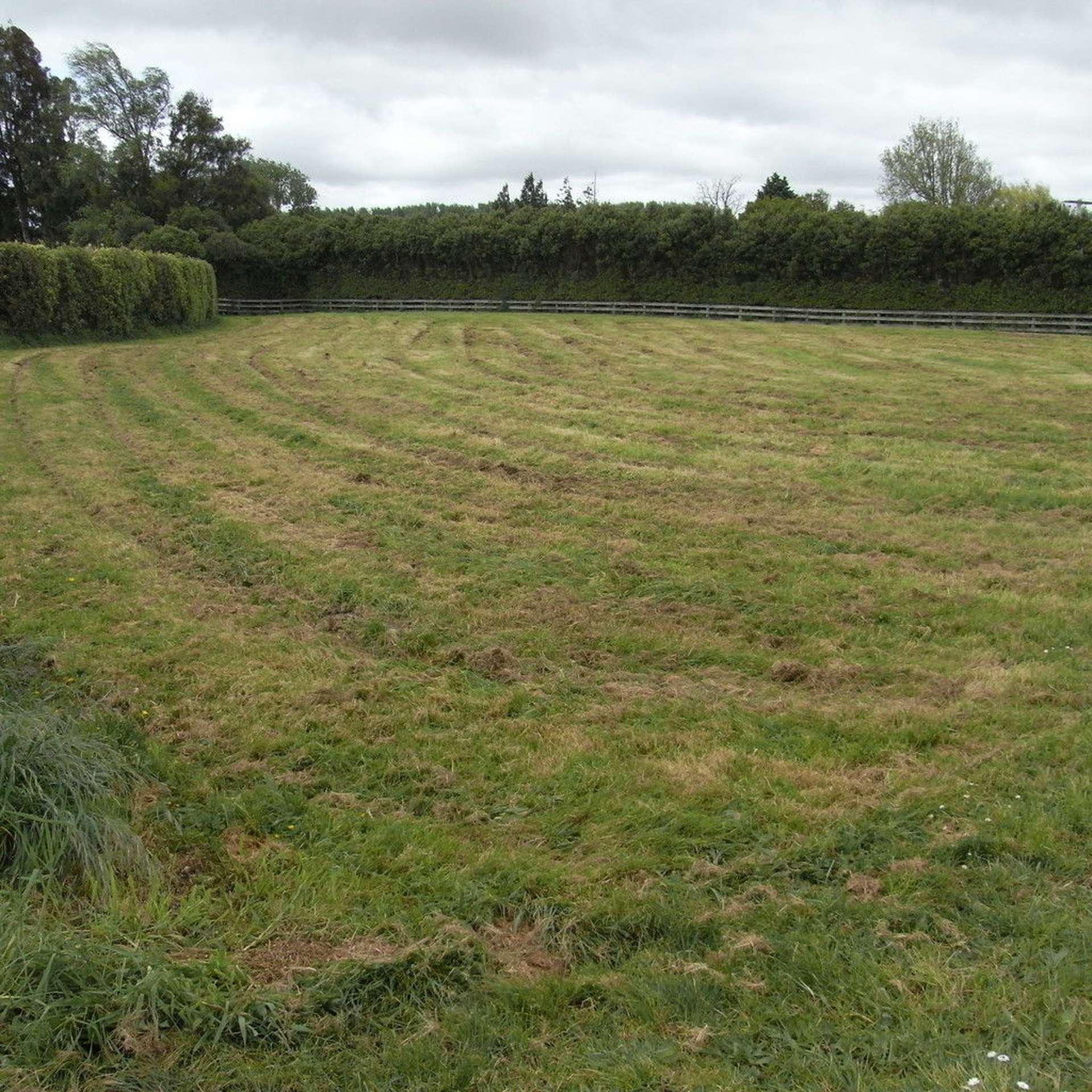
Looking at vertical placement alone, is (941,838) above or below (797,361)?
below

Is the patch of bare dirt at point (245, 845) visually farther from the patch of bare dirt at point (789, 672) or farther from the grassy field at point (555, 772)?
the patch of bare dirt at point (789, 672)

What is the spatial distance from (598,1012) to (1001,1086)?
1.19 m

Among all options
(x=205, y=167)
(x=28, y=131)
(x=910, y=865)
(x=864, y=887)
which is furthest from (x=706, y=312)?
(x=28, y=131)

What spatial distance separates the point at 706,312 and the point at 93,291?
2243 cm

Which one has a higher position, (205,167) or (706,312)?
(205,167)

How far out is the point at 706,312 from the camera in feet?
129

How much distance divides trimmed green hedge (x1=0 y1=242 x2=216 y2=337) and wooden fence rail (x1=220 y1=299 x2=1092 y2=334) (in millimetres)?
11739

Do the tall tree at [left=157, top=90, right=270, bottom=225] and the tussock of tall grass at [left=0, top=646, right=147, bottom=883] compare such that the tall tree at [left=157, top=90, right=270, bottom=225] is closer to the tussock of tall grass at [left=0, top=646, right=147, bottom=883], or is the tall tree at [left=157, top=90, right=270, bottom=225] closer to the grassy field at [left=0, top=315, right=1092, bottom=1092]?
Result: the grassy field at [left=0, top=315, right=1092, bottom=1092]

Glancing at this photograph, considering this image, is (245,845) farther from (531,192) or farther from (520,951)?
(531,192)

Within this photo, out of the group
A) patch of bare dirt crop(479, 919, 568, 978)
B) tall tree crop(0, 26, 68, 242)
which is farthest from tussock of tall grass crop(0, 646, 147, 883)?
tall tree crop(0, 26, 68, 242)

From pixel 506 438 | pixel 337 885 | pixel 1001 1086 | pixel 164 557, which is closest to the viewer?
Answer: pixel 1001 1086

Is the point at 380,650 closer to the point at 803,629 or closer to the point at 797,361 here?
the point at 803,629

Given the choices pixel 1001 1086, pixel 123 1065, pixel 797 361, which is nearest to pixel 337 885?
pixel 123 1065

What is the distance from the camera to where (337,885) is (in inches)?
154
